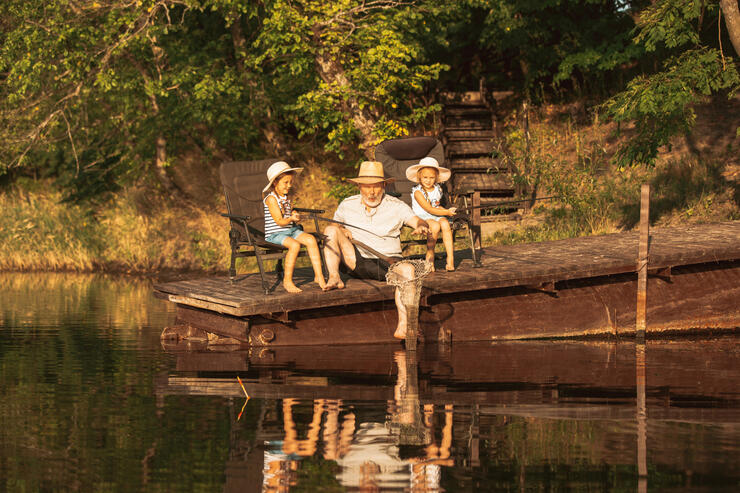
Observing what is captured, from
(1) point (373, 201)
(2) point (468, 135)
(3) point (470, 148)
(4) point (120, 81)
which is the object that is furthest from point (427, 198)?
(2) point (468, 135)

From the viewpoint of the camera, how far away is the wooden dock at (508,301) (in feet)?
41.2

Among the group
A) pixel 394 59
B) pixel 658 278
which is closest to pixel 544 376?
pixel 658 278

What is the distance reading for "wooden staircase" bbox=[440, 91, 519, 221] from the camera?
2308cm

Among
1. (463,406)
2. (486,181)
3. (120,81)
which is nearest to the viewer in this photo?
(463,406)

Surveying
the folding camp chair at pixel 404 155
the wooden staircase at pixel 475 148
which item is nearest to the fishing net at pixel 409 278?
the folding camp chair at pixel 404 155

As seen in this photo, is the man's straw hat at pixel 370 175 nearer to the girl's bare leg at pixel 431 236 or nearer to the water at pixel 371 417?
Result: the girl's bare leg at pixel 431 236

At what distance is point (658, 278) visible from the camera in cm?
1344

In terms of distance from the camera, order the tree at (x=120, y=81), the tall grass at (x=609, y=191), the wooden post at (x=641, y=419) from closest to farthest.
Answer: the wooden post at (x=641, y=419) → the tall grass at (x=609, y=191) → the tree at (x=120, y=81)

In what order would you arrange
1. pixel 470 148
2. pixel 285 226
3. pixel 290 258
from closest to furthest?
1. pixel 290 258
2. pixel 285 226
3. pixel 470 148

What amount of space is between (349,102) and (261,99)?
2.32 meters

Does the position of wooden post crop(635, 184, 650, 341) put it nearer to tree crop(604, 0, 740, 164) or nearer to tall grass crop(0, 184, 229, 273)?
tree crop(604, 0, 740, 164)

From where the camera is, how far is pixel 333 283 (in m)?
12.4

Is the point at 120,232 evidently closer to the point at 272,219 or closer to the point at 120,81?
the point at 120,81

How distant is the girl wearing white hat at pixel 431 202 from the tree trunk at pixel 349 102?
6.46m
